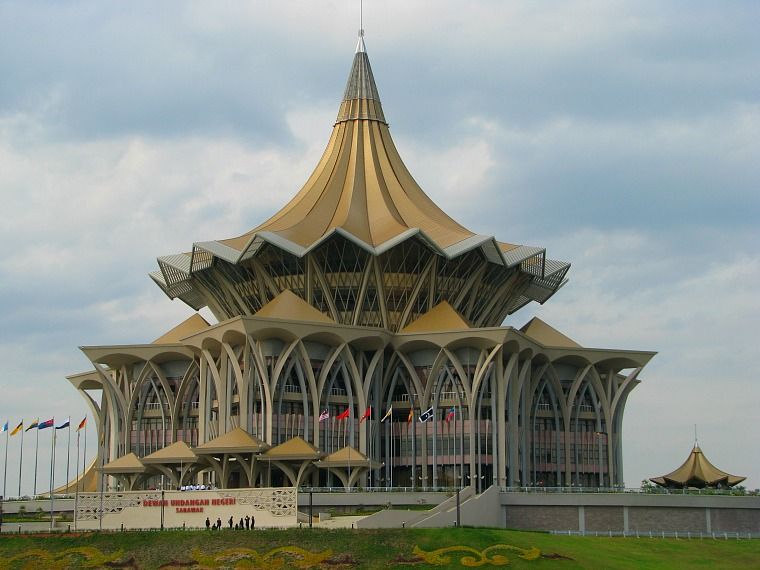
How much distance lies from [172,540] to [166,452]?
2334 cm

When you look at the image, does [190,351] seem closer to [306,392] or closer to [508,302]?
[306,392]

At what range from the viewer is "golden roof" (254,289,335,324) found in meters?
87.8

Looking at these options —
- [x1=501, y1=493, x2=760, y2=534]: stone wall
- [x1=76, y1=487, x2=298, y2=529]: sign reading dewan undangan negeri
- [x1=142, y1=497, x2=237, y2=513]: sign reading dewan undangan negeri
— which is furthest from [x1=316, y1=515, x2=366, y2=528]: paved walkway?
[x1=501, y1=493, x2=760, y2=534]: stone wall

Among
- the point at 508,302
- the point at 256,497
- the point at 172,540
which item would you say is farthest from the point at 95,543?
the point at 508,302

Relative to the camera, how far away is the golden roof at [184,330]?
97188mm

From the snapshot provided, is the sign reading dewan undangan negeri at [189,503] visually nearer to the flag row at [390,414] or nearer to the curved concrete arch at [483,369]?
the flag row at [390,414]

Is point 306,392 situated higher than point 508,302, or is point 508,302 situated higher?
point 508,302

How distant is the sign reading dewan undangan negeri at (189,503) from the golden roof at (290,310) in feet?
63.6

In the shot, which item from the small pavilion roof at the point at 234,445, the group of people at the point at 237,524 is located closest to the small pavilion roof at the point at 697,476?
the small pavilion roof at the point at 234,445

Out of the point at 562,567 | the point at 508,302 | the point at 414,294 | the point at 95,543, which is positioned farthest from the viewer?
the point at 508,302

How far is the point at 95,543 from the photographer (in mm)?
61438

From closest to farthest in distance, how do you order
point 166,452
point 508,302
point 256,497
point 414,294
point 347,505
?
1. point 256,497
2. point 347,505
3. point 166,452
4. point 414,294
5. point 508,302

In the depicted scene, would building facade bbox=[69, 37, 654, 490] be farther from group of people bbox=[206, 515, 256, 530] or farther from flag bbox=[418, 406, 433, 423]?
group of people bbox=[206, 515, 256, 530]

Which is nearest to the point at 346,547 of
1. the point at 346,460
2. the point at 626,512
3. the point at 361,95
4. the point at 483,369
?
the point at 346,460
